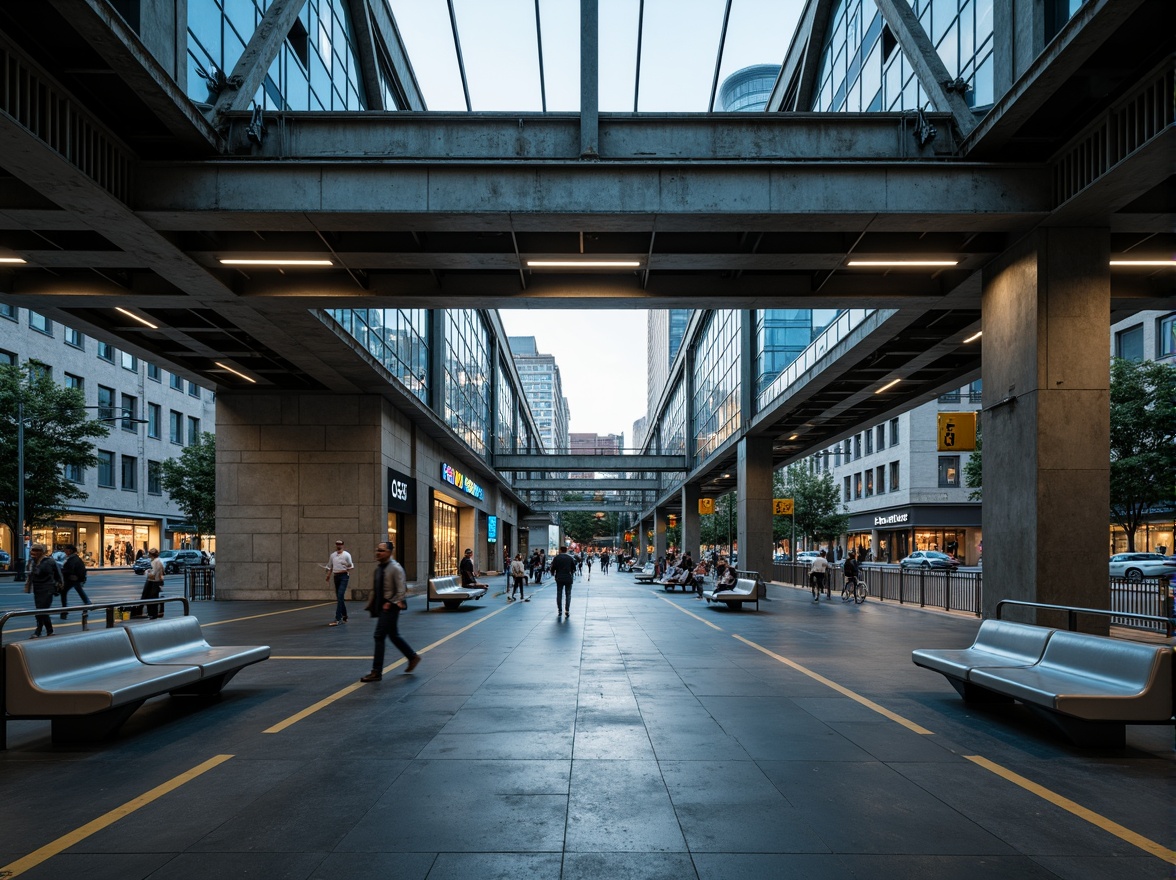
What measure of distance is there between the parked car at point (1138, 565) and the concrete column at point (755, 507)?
1418cm

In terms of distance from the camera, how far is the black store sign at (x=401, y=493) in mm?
27922

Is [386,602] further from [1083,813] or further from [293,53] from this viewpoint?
[293,53]

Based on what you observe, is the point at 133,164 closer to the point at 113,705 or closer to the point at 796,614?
the point at 113,705

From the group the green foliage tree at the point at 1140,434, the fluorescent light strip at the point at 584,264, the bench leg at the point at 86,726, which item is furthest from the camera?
the green foliage tree at the point at 1140,434

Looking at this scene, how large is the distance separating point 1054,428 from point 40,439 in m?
40.4

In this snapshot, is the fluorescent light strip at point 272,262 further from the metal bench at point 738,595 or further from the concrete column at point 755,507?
the concrete column at point 755,507

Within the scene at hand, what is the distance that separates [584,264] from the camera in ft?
48.1

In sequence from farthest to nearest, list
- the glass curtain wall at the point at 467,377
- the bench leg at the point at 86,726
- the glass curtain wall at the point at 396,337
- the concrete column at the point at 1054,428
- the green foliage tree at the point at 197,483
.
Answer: the green foliage tree at the point at 197,483, the glass curtain wall at the point at 467,377, the glass curtain wall at the point at 396,337, the concrete column at the point at 1054,428, the bench leg at the point at 86,726

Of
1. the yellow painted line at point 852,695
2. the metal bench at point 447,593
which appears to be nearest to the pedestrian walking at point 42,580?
the metal bench at point 447,593

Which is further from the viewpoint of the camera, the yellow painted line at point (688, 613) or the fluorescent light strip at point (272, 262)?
the yellow painted line at point (688, 613)

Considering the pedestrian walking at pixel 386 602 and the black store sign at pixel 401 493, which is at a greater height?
the black store sign at pixel 401 493

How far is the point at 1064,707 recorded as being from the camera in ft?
22.5

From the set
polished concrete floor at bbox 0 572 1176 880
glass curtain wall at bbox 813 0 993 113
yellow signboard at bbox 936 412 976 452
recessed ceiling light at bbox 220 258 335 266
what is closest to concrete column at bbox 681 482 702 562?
glass curtain wall at bbox 813 0 993 113

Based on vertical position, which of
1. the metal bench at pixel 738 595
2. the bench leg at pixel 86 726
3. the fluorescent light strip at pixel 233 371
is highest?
the fluorescent light strip at pixel 233 371
